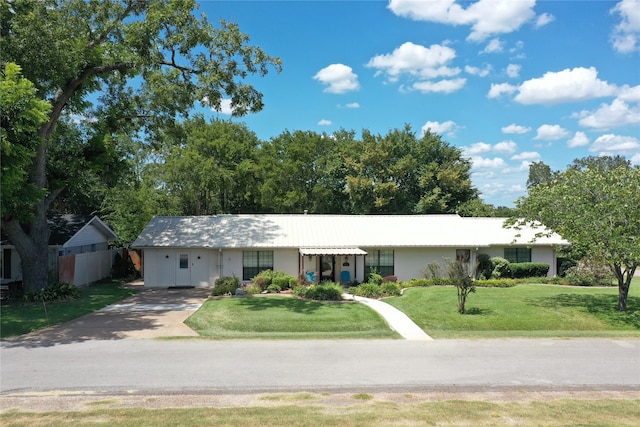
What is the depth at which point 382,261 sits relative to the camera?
25.2 m

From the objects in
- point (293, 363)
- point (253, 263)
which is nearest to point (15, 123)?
point (293, 363)

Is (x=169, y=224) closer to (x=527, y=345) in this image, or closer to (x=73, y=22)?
(x=73, y=22)

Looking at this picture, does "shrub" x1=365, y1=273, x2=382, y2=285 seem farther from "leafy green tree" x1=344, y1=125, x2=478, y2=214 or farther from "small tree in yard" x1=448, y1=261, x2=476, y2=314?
"leafy green tree" x1=344, y1=125, x2=478, y2=214

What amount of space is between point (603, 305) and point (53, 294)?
71.9 ft

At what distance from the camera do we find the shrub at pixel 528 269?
1016 inches

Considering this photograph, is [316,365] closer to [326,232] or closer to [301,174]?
[326,232]

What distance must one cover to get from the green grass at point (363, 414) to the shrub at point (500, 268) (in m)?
17.4

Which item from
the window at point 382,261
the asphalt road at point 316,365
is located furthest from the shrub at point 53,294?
the window at point 382,261

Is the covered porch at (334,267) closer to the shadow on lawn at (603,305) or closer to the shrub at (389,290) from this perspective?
the shrub at (389,290)

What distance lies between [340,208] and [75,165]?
25.7 metres

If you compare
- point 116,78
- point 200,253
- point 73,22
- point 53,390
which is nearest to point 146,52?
point 73,22

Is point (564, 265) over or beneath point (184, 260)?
beneath

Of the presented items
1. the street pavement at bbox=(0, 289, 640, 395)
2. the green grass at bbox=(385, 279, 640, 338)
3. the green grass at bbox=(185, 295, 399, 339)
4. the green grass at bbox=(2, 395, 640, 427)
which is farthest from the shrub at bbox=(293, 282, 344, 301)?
the green grass at bbox=(2, 395, 640, 427)

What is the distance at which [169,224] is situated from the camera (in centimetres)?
2656
